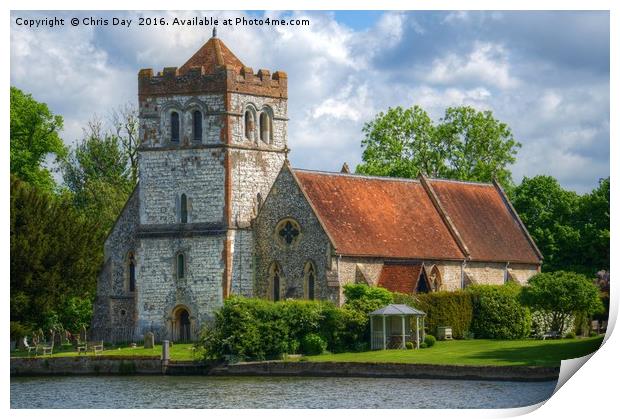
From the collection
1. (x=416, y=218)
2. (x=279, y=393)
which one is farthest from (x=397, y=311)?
(x=279, y=393)

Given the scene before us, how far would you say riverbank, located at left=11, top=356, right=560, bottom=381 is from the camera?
5319cm

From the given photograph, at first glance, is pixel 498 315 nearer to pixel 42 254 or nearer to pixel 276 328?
pixel 276 328

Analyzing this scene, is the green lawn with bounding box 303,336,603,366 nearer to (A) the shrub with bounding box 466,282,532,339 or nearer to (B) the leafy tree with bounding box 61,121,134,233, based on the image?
(A) the shrub with bounding box 466,282,532,339

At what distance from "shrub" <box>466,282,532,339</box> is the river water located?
11305 mm

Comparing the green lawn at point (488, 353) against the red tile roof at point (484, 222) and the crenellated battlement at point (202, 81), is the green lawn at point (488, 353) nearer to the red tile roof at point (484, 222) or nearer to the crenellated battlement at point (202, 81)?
the red tile roof at point (484, 222)

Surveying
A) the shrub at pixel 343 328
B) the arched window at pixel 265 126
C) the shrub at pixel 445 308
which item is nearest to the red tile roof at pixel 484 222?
the shrub at pixel 445 308

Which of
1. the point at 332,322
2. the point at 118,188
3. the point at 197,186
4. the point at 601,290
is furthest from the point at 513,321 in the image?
the point at 118,188

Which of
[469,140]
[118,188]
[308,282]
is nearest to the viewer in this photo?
[308,282]

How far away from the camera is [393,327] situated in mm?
62688

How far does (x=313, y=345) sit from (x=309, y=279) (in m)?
5.26

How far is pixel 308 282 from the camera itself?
6600 cm
